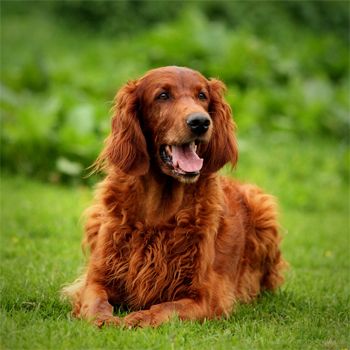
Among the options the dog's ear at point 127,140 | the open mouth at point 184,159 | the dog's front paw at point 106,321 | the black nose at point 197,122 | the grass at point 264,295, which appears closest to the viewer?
the grass at point 264,295

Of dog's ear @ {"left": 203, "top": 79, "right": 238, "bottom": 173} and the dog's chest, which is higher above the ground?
dog's ear @ {"left": 203, "top": 79, "right": 238, "bottom": 173}

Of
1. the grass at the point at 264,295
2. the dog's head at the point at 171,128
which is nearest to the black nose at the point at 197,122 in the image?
the dog's head at the point at 171,128

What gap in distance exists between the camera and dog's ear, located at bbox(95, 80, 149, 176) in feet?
17.9

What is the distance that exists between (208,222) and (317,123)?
29.8ft

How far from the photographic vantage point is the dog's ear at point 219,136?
5.70m

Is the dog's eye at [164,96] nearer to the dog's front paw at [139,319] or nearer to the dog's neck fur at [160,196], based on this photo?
the dog's neck fur at [160,196]

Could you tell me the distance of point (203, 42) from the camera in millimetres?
15523

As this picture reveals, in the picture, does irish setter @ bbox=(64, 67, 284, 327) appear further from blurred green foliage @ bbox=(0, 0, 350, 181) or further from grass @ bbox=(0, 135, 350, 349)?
blurred green foliage @ bbox=(0, 0, 350, 181)

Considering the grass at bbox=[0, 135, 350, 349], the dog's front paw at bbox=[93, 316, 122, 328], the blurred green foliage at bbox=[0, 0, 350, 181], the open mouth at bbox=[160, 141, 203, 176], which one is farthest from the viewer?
the blurred green foliage at bbox=[0, 0, 350, 181]

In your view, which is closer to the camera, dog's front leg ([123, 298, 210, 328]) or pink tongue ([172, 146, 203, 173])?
dog's front leg ([123, 298, 210, 328])

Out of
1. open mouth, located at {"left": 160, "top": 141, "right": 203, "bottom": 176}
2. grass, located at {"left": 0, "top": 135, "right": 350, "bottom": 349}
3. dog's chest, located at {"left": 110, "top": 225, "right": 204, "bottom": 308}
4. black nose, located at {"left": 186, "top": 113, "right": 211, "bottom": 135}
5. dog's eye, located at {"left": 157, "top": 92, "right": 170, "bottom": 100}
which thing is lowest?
grass, located at {"left": 0, "top": 135, "right": 350, "bottom": 349}

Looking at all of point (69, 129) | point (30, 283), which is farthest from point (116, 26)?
point (30, 283)

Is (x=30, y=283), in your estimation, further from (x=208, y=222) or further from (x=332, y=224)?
(x=332, y=224)

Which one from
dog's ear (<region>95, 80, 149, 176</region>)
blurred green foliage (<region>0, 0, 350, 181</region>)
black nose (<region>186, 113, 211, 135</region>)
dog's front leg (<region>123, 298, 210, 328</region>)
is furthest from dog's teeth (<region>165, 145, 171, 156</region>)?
blurred green foliage (<region>0, 0, 350, 181</region>)
